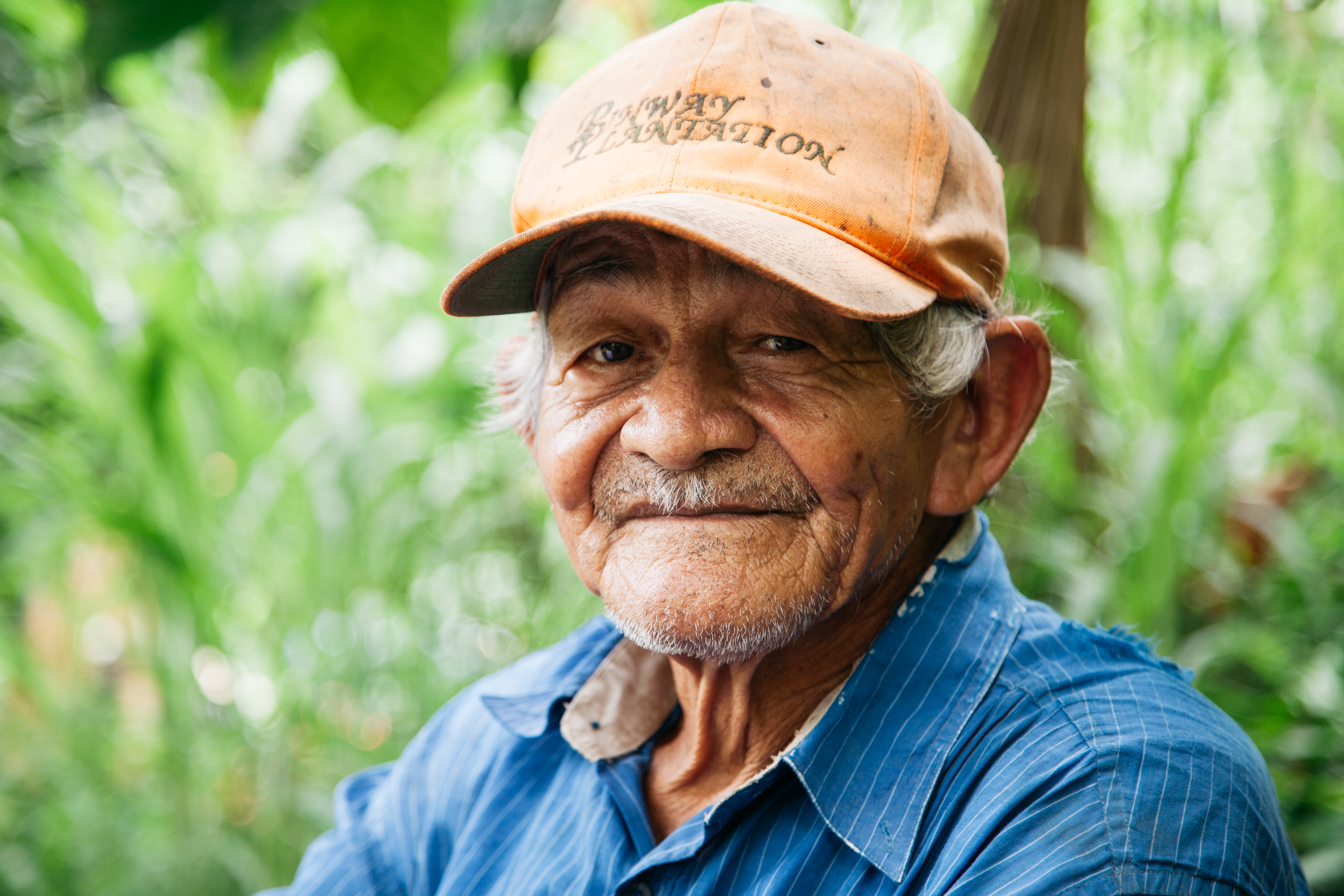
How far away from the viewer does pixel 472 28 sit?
3.10 feet

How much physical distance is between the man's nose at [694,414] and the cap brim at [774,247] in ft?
0.43

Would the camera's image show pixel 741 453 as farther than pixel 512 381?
No

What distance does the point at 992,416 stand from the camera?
1181 mm

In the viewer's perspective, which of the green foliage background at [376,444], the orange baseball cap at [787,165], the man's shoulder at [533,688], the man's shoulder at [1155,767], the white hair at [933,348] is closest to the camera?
the man's shoulder at [1155,767]

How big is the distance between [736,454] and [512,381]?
481mm

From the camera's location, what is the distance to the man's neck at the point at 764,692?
3.79 feet

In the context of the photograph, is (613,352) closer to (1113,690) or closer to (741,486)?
(741,486)

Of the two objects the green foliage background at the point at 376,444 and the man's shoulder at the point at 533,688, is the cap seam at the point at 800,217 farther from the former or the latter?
the green foliage background at the point at 376,444

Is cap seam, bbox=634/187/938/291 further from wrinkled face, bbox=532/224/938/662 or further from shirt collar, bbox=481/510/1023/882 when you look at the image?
shirt collar, bbox=481/510/1023/882

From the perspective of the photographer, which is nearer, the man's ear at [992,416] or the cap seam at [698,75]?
the cap seam at [698,75]

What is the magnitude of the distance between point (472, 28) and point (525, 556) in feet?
7.69

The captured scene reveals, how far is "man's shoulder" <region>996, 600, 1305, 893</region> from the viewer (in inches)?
32.2

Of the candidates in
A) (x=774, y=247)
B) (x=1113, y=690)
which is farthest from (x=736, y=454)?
(x=1113, y=690)

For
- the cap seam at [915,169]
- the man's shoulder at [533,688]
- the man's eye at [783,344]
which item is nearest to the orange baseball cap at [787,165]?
the cap seam at [915,169]
